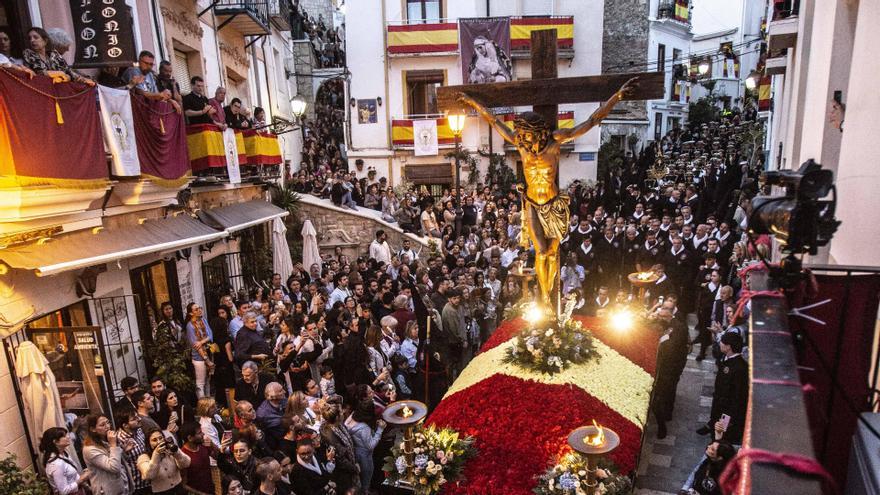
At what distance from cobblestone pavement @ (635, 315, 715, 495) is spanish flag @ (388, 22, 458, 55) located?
54.3ft

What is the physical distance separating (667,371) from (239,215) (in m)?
8.90

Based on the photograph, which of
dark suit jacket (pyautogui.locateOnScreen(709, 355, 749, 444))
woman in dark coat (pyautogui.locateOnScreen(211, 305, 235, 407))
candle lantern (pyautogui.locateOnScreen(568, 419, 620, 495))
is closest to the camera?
candle lantern (pyautogui.locateOnScreen(568, 419, 620, 495))

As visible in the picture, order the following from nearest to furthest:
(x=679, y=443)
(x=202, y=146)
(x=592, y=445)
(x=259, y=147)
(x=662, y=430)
→ (x=592, y=445), (x=679, y=443), (x=662, y=430), (x=202, y=146), (x=259, y=147)

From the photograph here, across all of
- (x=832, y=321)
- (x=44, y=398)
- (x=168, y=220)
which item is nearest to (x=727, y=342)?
(x=832, y=321)

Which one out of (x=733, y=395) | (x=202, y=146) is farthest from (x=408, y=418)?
(x=202, y=146)

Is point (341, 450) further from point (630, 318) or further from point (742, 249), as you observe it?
point (742, 249)

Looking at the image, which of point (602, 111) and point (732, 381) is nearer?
point (602, 111)

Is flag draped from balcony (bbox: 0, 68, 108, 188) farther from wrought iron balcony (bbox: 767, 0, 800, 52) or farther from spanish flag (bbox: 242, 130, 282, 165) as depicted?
wrought iron balcony (bbox: 767, 0, 800, 52)

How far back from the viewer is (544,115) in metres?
6.65

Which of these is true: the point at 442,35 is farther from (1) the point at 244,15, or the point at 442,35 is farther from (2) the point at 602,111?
(2) the point at 602,111

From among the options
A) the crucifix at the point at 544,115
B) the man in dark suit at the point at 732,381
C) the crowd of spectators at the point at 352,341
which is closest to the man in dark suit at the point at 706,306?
the crowd of spectators at the point at 352,341

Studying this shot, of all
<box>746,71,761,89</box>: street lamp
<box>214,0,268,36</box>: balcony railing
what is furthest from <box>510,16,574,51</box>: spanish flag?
<box>214,0,268,36</box>: balcony railing

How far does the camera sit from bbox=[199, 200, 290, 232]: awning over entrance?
1048 cm

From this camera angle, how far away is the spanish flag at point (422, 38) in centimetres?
2177
